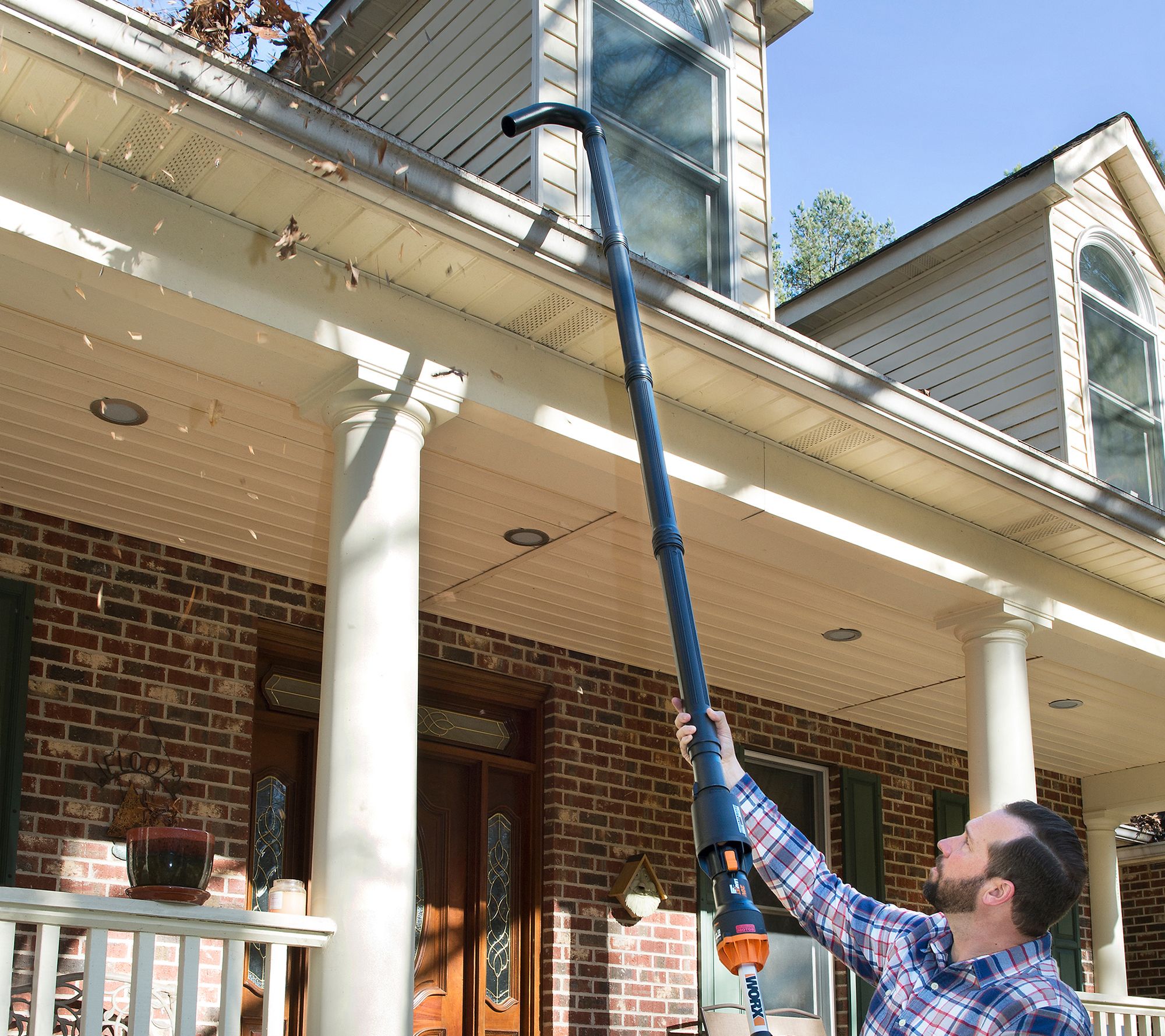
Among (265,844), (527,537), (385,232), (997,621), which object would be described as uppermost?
(385,232)

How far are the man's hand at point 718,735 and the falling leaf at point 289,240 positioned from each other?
1945mm

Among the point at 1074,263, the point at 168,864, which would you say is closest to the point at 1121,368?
the point at 1074,263

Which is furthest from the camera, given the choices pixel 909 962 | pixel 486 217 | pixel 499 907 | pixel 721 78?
pixel 499 907

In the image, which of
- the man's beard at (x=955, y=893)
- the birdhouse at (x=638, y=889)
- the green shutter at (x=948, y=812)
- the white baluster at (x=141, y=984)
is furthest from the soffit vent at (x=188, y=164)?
the green shutter at (x=948, y=812)

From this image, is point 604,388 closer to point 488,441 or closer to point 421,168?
point 488,441

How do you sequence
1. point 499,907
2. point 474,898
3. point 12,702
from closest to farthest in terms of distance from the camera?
point 12,702 → point 474,898 → point 499,907

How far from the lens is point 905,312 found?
861cm

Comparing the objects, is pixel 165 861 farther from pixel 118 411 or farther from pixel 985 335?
pixel 985 335

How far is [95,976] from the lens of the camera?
325 centimetres

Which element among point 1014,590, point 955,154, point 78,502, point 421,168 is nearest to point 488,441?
point 421,168

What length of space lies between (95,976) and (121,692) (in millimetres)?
2208

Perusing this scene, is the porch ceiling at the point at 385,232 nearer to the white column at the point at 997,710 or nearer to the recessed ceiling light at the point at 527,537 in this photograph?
the white column at the point at 997,710

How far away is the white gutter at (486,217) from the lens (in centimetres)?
320

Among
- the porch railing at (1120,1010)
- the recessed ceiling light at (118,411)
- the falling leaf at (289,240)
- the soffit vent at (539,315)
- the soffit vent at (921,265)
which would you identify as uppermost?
the soffit vent at (921,265)
